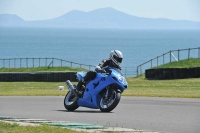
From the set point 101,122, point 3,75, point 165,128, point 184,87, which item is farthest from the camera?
point 3,75

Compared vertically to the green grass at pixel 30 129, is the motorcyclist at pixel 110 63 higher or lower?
higher

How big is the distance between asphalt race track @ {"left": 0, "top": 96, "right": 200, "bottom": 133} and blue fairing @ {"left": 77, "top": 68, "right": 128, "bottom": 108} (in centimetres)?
27

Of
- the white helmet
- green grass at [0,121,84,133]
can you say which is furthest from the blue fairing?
green grass at [0,121,84,133]

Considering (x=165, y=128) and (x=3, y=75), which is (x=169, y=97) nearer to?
(x=165, y=128)

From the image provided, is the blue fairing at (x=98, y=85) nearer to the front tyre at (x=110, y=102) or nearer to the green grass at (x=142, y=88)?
the front tyre at (x=110, y=102)

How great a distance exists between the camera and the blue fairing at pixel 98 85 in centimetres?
1484

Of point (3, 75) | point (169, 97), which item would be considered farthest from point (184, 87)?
point (3, 75)

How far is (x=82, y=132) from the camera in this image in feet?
35.4

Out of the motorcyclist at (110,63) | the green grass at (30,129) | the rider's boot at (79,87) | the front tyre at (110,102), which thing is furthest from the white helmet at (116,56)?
the green grass at (30,129)

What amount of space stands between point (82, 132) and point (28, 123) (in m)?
1.77

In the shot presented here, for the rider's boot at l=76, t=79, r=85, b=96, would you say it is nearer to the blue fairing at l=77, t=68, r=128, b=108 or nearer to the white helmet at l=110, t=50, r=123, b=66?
the blue fairing at l=77, t=68, r=128, b=108

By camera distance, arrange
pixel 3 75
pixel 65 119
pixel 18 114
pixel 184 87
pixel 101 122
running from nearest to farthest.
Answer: pixel 101 122
pixel 65 119
pixel 18 114
pixel 184 87
pixel 3 75

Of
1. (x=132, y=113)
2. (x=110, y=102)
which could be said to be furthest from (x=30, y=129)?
(x=132, y=113)

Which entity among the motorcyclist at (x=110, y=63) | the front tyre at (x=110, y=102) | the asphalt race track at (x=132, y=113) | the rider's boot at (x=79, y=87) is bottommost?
the asphalt race track at (x=132, y=113)
